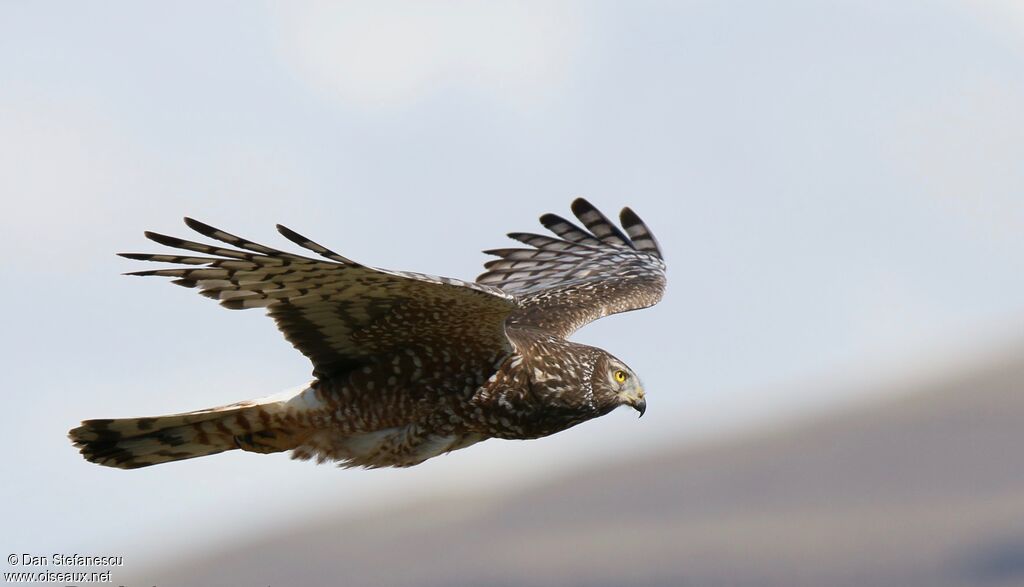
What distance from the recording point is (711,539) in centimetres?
5578

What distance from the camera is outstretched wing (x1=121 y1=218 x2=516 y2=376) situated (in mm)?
8844

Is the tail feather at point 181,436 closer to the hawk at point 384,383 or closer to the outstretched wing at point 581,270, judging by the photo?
Result: the hawk at point 384,383

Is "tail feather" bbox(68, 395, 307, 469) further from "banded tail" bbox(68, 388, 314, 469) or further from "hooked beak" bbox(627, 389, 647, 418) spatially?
"hooked beak" bbox(627, 389, 647, 418)

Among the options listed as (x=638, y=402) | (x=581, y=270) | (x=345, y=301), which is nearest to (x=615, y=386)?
(x=638, y=402)

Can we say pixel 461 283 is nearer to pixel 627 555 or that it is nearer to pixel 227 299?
pixel 227 299

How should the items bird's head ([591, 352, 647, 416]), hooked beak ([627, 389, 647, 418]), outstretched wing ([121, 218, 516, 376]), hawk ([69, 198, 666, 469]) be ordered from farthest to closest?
hooked beak ([627, 389, 647, 418]) < bird's head ([591, 352, 647, 416]) < hawk ([69, 198, 666, 469]) < outstretched wing ([121, 218, 516, 376])

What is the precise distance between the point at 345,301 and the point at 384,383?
0.73 meters

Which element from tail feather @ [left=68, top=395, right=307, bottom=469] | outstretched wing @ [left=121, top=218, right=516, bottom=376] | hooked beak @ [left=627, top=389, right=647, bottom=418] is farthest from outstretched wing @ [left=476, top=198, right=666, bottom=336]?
tail feather @ [left=68, top=395, right=307, bottom=469]

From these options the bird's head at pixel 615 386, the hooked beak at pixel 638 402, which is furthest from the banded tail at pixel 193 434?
the hooked beak at pixel 638 402

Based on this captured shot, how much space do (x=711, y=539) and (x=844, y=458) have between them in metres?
9.37

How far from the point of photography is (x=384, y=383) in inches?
392

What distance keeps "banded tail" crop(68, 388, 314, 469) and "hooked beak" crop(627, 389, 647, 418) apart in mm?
1908

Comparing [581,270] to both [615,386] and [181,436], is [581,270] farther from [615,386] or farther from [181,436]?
[181,436]

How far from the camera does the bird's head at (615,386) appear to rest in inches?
399
